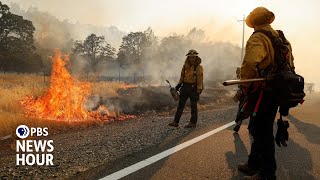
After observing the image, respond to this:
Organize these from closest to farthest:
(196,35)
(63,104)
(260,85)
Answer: (260,85) < (63,104) < (196,35)

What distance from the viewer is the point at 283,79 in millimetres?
3783

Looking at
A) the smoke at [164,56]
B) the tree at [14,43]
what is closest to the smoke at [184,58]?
the smoke at [164,56]

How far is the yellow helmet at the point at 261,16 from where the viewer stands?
13.2 ft

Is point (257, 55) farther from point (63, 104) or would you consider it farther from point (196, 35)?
point (196, 35)

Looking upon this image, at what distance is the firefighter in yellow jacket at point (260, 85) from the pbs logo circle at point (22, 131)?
6092 mm

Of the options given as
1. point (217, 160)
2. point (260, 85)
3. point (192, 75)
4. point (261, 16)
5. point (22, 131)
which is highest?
point (261, 16)

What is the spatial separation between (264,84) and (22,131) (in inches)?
285

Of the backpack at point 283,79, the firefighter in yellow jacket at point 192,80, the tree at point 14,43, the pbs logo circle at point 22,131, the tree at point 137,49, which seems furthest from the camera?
the tree at point 137,49

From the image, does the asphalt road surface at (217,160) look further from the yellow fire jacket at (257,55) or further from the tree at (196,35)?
the tree at (196,35)

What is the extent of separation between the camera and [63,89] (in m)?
12.1

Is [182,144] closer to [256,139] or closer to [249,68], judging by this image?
[256,139]

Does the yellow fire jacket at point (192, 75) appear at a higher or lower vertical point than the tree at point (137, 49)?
lower

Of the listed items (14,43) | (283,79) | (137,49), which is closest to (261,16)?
(283,79)

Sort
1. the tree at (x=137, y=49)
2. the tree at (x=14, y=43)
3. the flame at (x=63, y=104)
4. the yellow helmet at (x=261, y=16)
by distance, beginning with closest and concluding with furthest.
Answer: the yellow helmet at (x=261, y=16) < the flame at (x=63, y=104) < the tree at (x=14, y=43) < the tree at (x=137, y=49)
